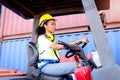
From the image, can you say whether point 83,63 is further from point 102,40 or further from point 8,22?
point 8,22

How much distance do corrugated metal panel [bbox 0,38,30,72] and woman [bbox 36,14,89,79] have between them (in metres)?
4.61

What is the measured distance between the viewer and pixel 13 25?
26.9 feet

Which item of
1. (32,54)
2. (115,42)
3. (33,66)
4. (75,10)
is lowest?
(33,66)

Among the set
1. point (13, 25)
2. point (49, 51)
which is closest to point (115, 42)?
point (13, 25)

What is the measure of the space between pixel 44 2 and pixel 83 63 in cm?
108

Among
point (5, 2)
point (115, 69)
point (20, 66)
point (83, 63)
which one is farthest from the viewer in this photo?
point (20, 66)

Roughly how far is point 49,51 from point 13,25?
18.3ft

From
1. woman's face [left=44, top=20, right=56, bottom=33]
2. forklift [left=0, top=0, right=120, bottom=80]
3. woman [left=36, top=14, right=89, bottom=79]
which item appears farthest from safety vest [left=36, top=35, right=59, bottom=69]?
forklift [left=0, top=0, right=120, bottom=80]

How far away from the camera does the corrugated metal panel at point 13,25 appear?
7863mm

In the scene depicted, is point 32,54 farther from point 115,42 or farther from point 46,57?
point 115,42

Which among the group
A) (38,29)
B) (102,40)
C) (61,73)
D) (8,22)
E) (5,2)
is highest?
(8,22)

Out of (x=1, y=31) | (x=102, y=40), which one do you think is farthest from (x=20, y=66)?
(x=102, y=40)

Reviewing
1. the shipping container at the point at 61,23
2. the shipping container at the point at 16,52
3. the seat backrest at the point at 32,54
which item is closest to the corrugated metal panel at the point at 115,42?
the shipping container at the point at 61,23

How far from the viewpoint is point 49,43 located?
2842 mm
